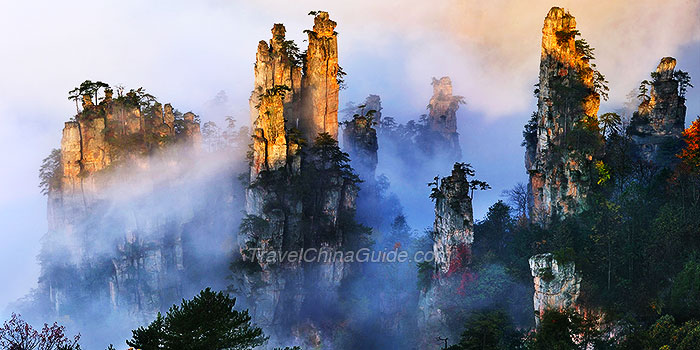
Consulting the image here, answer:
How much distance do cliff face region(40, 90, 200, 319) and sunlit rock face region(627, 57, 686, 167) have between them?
4344 cm

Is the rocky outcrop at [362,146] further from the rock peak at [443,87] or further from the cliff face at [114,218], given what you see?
the rock peak at [443,87]

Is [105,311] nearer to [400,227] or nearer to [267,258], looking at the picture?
[267,258]

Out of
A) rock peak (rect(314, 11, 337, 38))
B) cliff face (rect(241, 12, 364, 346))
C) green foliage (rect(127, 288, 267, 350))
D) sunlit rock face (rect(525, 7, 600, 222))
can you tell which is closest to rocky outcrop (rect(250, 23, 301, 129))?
cliff face (rect(241, 12, 364, 346))

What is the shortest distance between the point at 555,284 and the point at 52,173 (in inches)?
2034

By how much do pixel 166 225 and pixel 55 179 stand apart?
12540 millimetres

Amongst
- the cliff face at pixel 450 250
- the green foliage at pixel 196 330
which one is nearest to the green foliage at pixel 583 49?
the cliff face at pixel 450 250

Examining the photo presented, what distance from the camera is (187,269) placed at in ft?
216

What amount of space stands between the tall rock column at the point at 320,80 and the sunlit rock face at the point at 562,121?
20.4 metres

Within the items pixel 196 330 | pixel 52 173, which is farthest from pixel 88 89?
pixel 196 330

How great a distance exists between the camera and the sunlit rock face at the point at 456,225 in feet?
177

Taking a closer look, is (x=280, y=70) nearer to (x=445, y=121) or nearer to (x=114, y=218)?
(x=114, y=218)

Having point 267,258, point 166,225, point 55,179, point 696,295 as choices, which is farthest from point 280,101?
point 696,295

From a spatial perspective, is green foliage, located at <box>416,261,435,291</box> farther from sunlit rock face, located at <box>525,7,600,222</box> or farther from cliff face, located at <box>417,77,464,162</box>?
cliff face, located at <box>417,77,464,162</box>

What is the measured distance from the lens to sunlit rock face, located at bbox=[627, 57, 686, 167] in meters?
54.4
